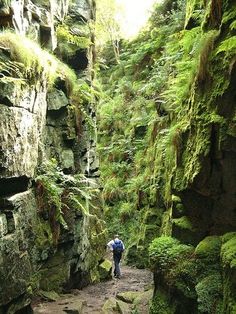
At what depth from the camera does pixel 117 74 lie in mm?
24469

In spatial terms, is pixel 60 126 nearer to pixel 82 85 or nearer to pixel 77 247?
pixel 82 85

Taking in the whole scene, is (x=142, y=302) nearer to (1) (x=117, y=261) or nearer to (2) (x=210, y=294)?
(2) (x=210, y=294)

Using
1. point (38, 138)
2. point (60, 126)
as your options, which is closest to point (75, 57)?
point (60, 126)

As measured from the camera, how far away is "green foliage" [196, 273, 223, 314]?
584 cm

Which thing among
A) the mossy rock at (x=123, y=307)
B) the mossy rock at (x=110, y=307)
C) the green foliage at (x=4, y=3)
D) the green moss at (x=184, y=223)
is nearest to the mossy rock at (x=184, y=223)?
the green moss at (x=184, y=223)

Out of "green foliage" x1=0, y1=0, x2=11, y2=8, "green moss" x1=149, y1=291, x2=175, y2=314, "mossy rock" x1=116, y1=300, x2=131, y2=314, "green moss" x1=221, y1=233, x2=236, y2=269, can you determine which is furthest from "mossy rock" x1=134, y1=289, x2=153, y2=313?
"green foliage" x1=0, y1=0, x2=11, y2=8

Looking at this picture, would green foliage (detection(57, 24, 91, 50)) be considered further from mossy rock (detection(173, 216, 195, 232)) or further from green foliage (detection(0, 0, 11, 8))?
mossy rock (detection(173, 216, 195, 232))

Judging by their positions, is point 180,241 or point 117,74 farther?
Answer: point 117,74

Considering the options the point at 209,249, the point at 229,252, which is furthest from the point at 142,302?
the point at 229,252

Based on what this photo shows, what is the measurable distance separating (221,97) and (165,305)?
4.36m

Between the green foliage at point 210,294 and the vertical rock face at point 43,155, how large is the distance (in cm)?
340

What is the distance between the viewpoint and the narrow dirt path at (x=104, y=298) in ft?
29.0

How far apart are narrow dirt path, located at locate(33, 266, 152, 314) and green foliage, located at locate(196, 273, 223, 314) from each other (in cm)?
301

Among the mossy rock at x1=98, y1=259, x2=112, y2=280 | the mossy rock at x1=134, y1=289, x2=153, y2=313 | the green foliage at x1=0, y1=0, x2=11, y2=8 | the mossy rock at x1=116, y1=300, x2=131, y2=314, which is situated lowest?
the mossy rock at x1=98, y1=259, x2=112, y2=280
